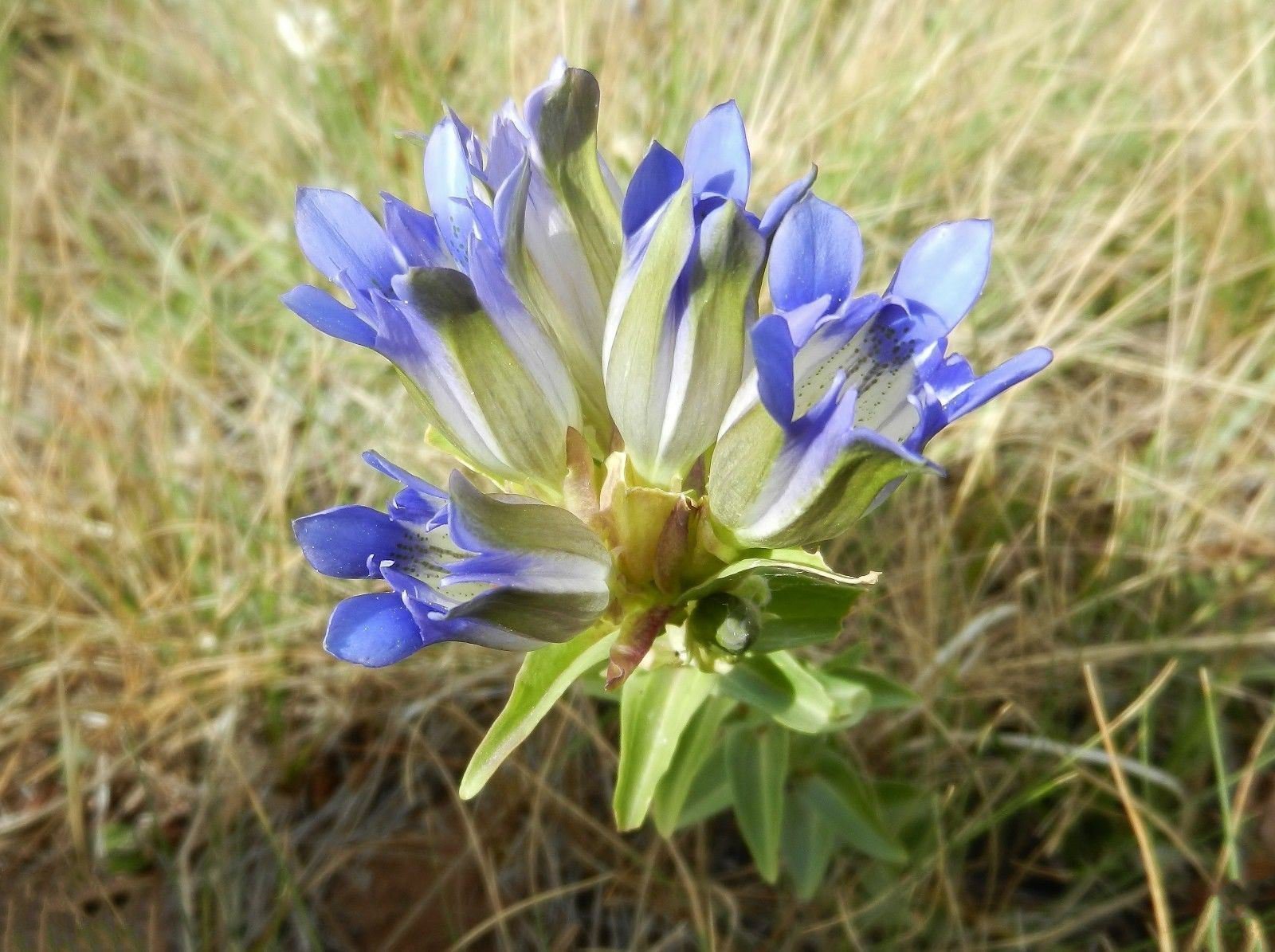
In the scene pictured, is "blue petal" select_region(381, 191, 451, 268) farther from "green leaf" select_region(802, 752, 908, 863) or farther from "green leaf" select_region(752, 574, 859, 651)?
"green leaf" select_region(802, 752, 908, 863)

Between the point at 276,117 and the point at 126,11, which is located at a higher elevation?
the point at 126,11

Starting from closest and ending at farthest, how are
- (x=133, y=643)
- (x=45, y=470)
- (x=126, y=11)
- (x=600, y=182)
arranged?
(x=600, y=182) → (x=133, y=643) → (x=45, y=470) → (x=126, y=11)

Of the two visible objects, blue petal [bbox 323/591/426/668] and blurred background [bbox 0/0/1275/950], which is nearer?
blue petal [bbox 323/591/426/668]

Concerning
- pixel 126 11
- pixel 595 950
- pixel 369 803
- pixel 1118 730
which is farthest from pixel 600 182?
pixel 126 11

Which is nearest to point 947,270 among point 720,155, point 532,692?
point 720,155

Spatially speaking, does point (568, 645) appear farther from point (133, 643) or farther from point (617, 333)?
point (133, 643)

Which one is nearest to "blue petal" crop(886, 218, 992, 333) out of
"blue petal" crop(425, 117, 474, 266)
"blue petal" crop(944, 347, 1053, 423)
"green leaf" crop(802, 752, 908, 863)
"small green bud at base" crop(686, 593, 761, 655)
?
"blue petal" crop(944, 347, 1053, 423)

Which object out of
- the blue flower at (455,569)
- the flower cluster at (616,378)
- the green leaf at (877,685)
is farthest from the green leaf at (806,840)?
the blue flower at (455,569)
